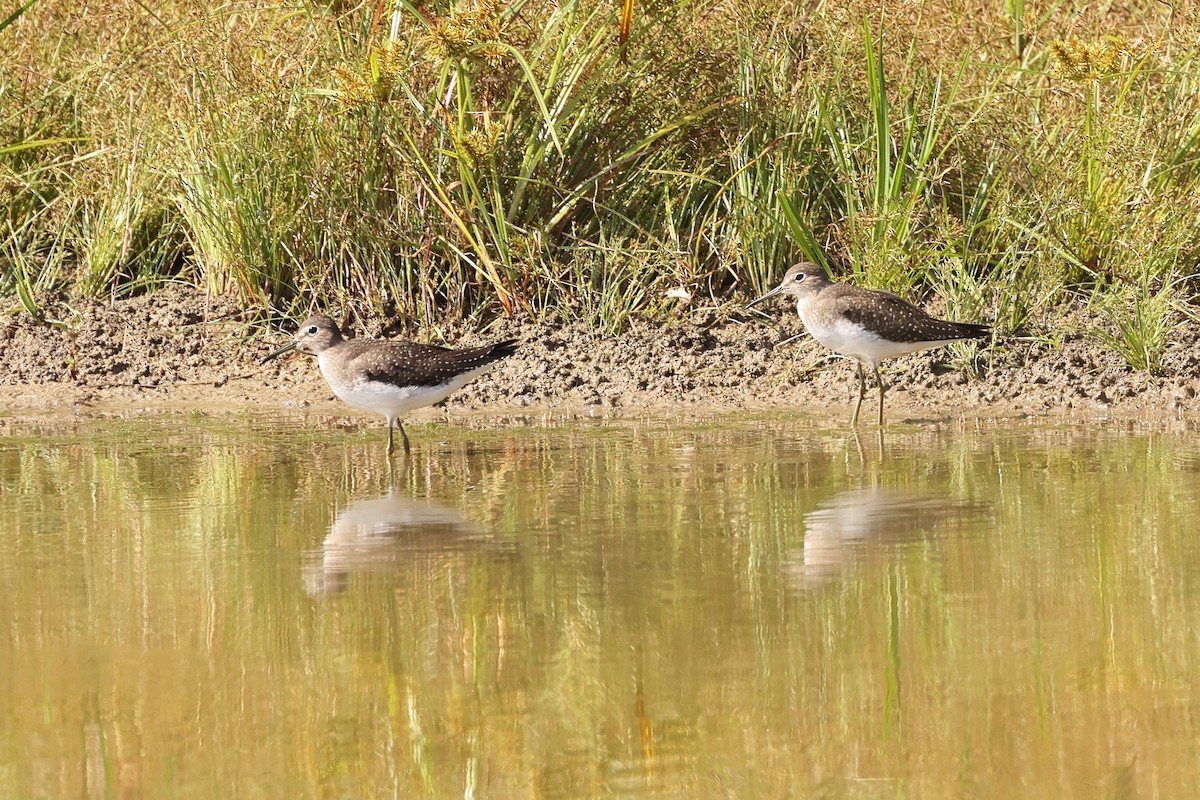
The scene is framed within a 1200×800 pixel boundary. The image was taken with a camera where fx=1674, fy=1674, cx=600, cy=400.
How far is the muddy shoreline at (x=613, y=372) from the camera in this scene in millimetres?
9844

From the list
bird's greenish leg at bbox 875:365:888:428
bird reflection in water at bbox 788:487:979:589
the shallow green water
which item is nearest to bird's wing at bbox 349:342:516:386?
the shallow green water

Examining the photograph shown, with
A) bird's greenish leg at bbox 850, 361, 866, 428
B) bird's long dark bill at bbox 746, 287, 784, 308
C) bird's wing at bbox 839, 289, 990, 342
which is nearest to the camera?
bird's greenish leg at bbox 850, 361, 866, 428

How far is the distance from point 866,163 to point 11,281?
5.80 meters

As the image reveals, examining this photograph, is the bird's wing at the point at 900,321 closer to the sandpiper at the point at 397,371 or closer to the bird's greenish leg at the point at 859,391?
the bird's greenish leg at the point at 859,391

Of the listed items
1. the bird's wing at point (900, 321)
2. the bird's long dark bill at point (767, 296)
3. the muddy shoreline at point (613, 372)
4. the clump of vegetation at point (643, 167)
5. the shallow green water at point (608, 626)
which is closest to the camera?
the shallow green water at point (608, 626)

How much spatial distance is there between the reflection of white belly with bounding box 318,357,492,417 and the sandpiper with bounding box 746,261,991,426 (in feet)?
6.85

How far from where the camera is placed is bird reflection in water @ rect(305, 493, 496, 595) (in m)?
5.93

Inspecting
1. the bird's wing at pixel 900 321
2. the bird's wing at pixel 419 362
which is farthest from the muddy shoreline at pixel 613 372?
the bird's wing at pixel 419 362

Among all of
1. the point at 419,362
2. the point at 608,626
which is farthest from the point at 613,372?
the point at 608,626

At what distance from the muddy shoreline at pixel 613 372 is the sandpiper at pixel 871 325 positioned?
0.41 m

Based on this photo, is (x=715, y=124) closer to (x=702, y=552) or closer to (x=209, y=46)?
(x=209, y=46)

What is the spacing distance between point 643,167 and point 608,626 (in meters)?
5.86

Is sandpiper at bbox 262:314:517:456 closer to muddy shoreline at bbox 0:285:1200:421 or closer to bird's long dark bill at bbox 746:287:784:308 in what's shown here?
muddy shoreline at bbox 0:285:1200:421

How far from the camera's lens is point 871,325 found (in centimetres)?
949
